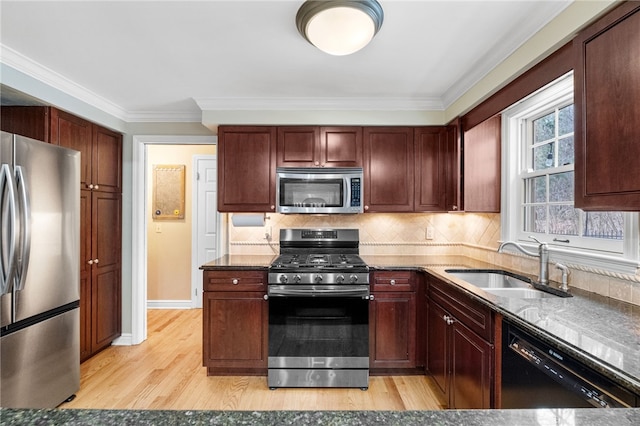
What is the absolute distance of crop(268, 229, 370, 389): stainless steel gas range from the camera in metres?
2.51

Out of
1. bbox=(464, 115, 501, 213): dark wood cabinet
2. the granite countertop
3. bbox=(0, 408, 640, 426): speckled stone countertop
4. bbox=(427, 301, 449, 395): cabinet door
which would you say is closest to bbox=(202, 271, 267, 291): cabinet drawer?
bbox=(427, 301, 449, 395): cabinet door

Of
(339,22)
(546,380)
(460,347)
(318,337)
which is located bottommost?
(318,337)

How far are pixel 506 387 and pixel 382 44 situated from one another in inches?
77.4

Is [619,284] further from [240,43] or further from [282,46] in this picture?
[240,43]

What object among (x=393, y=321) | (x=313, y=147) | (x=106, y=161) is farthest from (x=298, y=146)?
(x=106, y=161)

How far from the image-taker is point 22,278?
1878 mm

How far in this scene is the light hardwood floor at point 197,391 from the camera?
2279mm

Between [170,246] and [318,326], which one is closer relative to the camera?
[318,326]

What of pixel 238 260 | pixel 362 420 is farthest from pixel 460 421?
pixel 238 260

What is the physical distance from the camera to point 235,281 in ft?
8.60

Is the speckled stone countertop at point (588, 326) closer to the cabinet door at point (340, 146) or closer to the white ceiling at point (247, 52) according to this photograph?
the white ceiling at point (247, 52)

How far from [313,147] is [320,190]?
0.41m

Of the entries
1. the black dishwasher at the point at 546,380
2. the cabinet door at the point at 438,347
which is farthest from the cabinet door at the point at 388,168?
the black dishwasher at the point at 546,380

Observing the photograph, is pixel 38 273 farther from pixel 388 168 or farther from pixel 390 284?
pixel 388 168
